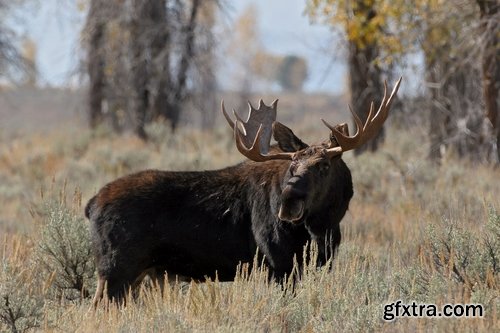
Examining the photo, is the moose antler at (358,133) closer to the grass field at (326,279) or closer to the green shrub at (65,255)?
the grass field at (326,279)

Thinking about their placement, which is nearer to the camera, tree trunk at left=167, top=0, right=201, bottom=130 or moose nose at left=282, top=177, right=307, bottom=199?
moose nose at left=282, top=177, right=307, bottom=199

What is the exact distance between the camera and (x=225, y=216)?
22.4 feet

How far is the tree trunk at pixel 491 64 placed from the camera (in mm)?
11492

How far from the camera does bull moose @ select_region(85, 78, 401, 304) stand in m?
6.49

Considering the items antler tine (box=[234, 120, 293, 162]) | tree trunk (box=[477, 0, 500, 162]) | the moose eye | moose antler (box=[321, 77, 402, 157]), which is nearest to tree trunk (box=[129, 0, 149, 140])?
tree trunk (box=[477, 0, 500, 162])

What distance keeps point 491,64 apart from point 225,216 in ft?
20.2

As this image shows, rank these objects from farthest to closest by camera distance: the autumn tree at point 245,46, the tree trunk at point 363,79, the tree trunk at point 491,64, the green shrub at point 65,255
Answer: the autumn tree at point 245,46
the tree trunk at point 363,79
the tree trunk at point 491,64
the green shrub at point 65,255

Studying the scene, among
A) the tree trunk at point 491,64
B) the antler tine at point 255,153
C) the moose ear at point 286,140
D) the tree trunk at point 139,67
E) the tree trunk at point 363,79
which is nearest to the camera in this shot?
the antler tine at point 255,153

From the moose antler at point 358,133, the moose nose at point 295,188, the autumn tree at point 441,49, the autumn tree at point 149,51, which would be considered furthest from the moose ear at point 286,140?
the autumn tree at point 149,51

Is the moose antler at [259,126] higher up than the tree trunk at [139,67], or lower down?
lower down

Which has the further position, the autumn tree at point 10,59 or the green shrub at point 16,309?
the autumn tree at point 10,59

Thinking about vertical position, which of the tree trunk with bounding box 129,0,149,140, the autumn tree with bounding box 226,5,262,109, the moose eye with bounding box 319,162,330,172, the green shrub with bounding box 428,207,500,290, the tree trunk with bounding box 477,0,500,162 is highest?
the autumn tree with bounding box 226,5,262,109

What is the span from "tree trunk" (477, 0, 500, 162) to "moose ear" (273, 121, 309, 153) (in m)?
5.55

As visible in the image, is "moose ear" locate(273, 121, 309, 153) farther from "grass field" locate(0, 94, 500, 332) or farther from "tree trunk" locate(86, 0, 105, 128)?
"tree trunk" locate(86, 0, 105, 128)
